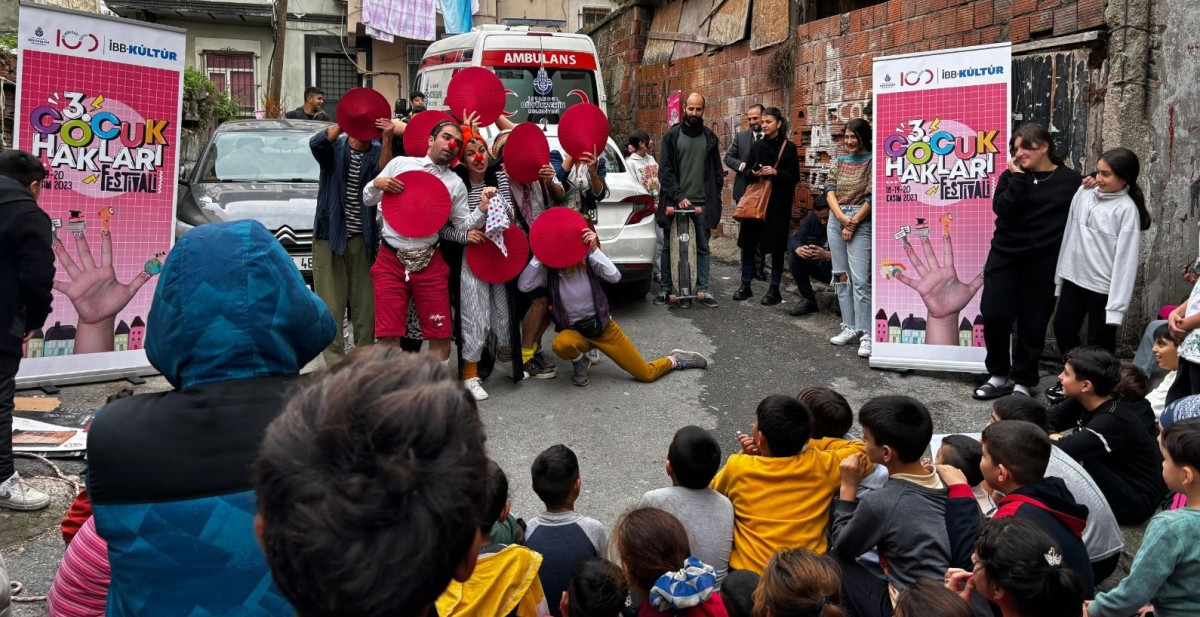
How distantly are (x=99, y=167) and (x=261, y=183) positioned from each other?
2049mm

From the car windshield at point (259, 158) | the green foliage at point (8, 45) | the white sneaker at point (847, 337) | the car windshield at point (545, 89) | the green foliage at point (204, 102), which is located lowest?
the white sneaker at point (847, 337)

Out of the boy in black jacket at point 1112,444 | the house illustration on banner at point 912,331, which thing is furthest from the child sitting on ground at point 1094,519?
the house illustration on banner at point 912,331

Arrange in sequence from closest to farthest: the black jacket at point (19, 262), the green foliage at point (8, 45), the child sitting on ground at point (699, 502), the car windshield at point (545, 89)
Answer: the child sitting on ground at point (699, 502), the black jacket at point (19, 262), the green foliage at point (8, 45), the car windshield at point (545, 89)

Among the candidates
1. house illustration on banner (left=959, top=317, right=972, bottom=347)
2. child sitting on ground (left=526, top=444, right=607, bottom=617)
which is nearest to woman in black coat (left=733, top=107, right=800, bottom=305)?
house illustration on banner (left=959, top=317, right=972, bottom=347)

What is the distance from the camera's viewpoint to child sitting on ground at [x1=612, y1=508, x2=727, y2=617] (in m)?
2.69

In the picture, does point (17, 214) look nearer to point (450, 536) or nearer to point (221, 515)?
point (221, 515)

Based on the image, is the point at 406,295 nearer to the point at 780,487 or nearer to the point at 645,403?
the point at 645,403

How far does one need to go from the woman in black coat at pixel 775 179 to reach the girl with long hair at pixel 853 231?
1062 millimetres

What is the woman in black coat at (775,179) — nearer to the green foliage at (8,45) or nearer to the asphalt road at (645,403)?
the asphalt road at (645,403)

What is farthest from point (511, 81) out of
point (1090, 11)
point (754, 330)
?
point (1090, 11)

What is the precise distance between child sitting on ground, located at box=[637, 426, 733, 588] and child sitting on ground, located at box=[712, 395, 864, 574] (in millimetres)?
65

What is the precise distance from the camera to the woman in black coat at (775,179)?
8438 mm

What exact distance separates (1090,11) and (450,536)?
21.4 feet

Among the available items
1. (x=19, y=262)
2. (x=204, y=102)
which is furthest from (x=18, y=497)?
(x=204, y=102)
